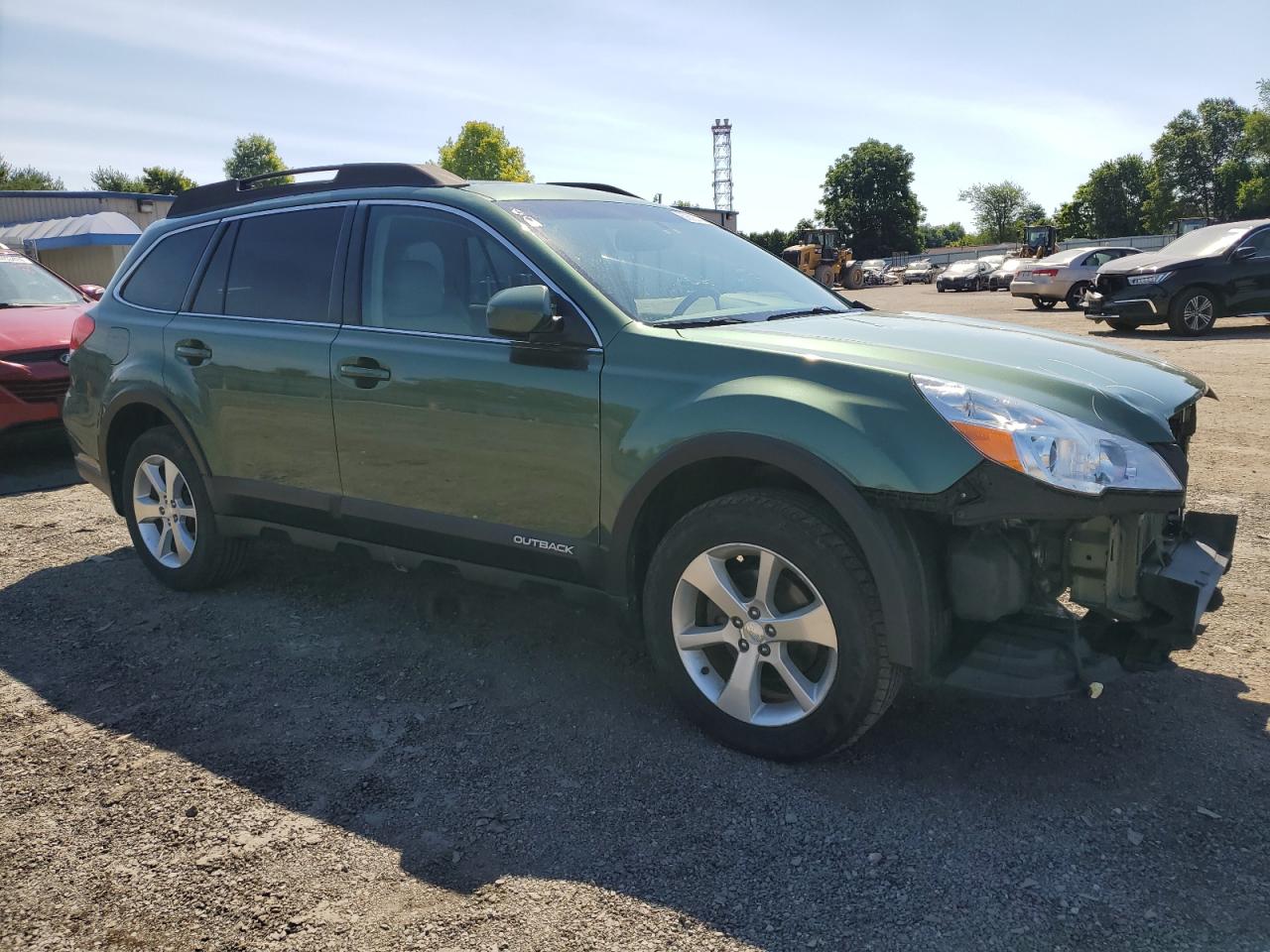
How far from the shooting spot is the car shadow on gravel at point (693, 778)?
244cm

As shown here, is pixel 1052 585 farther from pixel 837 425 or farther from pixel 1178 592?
pixel 837 425

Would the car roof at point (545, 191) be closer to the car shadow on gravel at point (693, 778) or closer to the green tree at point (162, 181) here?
the car shadow on gravel at point (693, 778)

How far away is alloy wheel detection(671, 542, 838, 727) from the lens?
116 inches

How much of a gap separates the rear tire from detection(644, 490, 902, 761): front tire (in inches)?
565

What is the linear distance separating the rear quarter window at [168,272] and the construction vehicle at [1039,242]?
5404cm

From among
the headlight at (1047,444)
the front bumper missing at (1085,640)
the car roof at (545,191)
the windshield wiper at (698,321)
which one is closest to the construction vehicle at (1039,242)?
the car roof at (545,191)

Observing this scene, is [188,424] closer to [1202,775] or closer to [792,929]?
Result: [792,929]

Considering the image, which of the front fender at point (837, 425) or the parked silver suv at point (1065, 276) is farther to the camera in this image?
the parked silver suv at point (1065, 276)

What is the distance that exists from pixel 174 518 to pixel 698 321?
287 cm

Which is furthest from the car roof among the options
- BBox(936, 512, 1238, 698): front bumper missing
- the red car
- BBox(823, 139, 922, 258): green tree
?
BBox(823, 139, 922, 258): green tree

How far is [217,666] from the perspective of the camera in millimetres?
4004

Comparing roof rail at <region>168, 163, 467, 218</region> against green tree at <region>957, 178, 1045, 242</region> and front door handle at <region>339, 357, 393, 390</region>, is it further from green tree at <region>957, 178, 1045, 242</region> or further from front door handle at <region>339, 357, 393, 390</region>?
green tree at <region>957, 178, 1045, 242</region>

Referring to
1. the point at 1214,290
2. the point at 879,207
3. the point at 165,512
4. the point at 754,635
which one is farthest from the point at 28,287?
the point at 879,207

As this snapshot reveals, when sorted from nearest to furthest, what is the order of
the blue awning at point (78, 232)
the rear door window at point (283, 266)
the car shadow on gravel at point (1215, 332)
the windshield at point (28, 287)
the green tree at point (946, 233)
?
the rear door window at point (283, 266) < the windshield at point (28, 287) < the car shadow on gravel at point (1215, 332) < the blue awning at point (78, 232) < the green tree at point (946, 233)
